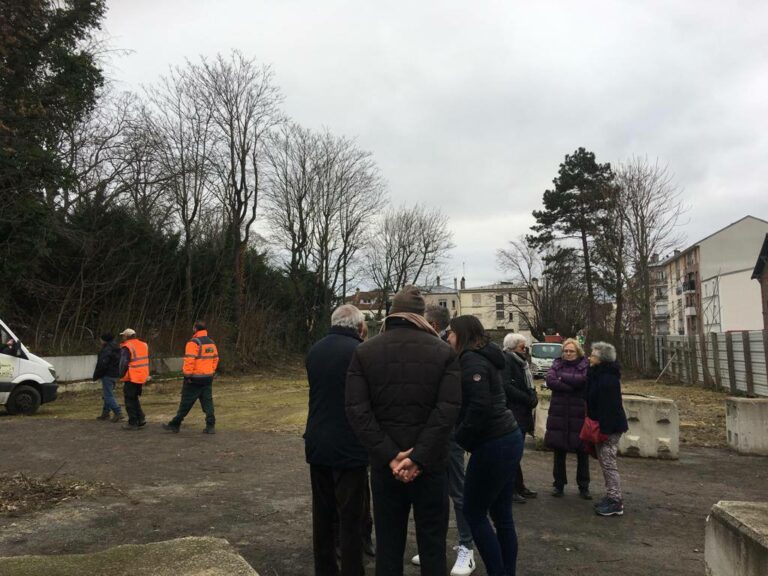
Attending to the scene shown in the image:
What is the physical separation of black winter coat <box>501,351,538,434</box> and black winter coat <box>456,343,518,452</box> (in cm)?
210

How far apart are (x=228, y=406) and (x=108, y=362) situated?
464 centimetres

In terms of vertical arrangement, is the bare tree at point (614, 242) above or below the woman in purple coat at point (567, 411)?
above

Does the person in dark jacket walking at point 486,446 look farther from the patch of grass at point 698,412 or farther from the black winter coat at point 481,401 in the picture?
the patch of grass at point 698,412

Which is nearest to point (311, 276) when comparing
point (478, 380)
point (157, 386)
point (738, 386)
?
point (157, 386)

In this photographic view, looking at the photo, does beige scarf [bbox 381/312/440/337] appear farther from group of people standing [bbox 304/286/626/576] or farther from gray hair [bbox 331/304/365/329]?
gray hair [bbox 331/304/365/329]

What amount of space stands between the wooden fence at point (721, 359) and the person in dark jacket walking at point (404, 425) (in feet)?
58.8

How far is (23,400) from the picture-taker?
1320 cm

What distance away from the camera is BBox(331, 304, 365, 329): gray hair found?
169 inches

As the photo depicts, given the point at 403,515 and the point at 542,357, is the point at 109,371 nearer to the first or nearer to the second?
the point at 403,515

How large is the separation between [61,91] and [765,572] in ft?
65.0

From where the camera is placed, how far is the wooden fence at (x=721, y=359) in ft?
58.9

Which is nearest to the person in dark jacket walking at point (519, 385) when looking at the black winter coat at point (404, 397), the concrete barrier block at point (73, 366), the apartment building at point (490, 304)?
the black winter coat at point (404, 397)

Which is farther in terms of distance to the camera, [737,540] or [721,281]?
[721,281]

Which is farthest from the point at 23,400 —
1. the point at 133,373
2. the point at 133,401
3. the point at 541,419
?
the point at 541,419
